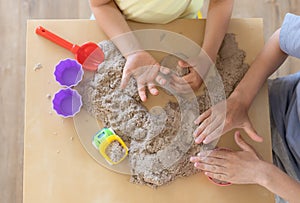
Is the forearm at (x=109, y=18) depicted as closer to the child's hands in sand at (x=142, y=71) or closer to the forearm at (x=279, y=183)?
the child's hands in sand at (x=142, y=71)

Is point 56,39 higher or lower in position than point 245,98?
higher

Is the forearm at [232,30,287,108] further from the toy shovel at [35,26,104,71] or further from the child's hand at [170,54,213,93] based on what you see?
the toy shovel at [35,26,104,71]

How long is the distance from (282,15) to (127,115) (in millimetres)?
796

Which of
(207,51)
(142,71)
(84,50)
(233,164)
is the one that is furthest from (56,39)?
(233,164)

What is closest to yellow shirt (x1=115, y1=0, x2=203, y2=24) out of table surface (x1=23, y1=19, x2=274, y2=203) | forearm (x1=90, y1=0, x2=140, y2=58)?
forearm (x1=90, y1=0, x2=140, y2=58)

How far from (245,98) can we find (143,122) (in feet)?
→ 0.57

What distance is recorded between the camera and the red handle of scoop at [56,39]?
70 centimetres

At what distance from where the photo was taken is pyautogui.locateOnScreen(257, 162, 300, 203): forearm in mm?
665

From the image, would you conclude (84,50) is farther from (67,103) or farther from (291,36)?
(291,36)

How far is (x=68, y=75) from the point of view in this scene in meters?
0.69

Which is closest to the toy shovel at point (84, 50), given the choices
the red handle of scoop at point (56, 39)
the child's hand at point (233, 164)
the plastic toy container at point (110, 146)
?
the red handle of scoop at point (56, 39)

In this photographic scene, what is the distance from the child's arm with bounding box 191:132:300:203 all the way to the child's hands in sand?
5.4 inches

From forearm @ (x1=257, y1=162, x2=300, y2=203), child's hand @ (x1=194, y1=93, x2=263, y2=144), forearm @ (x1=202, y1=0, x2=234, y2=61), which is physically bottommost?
forearm @ (x1=257, y1=162, x2=300, y2=203)

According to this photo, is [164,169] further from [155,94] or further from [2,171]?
[2,171]
